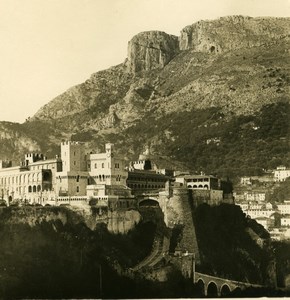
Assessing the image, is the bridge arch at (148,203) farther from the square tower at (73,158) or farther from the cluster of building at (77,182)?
the square tower at (73,158)

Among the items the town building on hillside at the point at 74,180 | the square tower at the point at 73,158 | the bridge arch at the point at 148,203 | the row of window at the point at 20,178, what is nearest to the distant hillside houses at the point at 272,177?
the bridge arch at the point at 148,203

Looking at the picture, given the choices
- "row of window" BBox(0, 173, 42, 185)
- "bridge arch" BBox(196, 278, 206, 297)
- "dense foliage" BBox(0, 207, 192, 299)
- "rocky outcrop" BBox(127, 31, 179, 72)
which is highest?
"rocky outcrop" BBox(127, 31, 179, 72)

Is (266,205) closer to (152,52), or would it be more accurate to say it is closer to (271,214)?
(271,214)

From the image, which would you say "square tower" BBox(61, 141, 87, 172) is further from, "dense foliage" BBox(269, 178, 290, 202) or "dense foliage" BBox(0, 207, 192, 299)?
"dense foliage" BBox(269, 178, 290, 202)

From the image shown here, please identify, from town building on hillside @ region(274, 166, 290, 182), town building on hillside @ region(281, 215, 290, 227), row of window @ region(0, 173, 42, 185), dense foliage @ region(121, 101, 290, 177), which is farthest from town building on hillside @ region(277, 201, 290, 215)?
row of window @ region(0, 173, 42, 185)

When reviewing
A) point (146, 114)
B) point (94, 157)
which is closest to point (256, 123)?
point (146, 114)

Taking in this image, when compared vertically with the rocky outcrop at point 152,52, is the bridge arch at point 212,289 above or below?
below
